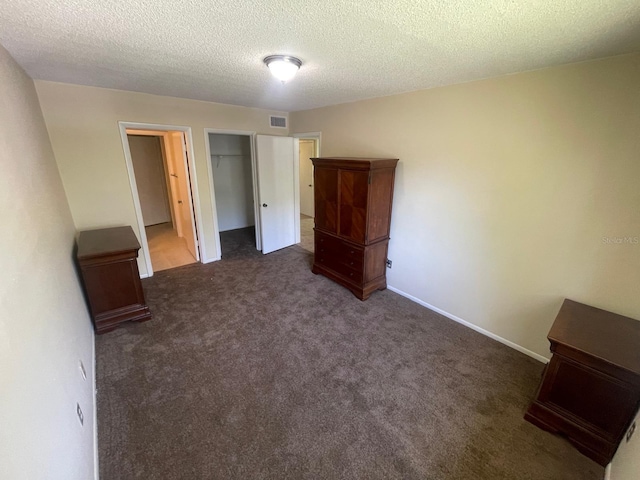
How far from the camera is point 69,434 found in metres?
1.24

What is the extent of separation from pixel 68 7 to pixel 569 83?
2969 millimetres

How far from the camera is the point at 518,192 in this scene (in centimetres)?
227

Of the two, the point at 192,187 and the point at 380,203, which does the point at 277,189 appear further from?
the point at 380,203

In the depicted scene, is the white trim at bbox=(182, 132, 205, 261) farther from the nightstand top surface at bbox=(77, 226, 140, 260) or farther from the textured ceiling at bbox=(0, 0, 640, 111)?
the textured ceiling at bbox=(0, 0, 640, 111)

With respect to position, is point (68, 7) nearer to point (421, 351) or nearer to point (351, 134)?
point (351, 134)

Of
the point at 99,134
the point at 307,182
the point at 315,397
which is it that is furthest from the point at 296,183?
the point at 315,397

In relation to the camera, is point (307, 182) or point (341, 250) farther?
point (307, 182)

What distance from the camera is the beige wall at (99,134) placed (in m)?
2.80

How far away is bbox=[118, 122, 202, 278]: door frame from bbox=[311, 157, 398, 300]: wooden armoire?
1.74m

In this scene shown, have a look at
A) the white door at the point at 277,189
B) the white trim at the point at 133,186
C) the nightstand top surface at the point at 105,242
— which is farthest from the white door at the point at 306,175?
the nightstand top surface at the point at 105,242

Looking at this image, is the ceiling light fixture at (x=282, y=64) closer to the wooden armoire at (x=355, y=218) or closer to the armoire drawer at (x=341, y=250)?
the wooden armoire at (x=355, y=218)

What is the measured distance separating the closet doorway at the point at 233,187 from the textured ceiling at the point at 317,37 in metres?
3.11

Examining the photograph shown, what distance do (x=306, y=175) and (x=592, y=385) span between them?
610 centimetres

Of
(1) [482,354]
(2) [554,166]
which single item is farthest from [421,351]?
(2) [554,166]
